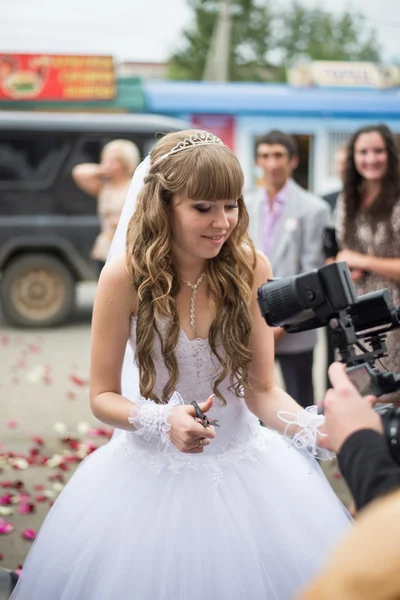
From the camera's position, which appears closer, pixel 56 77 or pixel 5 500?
pixel 5 500

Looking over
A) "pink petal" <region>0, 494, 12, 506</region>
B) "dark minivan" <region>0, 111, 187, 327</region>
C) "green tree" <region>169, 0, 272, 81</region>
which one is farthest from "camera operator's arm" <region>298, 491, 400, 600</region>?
"green tree" <region>169, 0, 272, 81</region>

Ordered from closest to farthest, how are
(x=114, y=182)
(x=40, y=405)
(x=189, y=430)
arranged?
(x=189, y=430) < (x=40, y=405) < (x=114, y=182)

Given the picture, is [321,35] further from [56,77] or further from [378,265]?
[378,265]

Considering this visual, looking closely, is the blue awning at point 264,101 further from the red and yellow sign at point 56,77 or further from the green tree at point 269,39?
the green tree at point 269,39

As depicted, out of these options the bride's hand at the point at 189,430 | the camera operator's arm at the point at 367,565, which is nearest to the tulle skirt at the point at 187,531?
the bride's hand at the point at 189,430

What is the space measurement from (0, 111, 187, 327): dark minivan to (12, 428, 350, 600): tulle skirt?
23.4 feet

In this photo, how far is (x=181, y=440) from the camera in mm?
2180

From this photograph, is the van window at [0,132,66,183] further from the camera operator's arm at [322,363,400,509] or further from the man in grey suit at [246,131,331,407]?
the camera operator's arm at [322,363,400,509]

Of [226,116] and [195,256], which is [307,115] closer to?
[226,116]

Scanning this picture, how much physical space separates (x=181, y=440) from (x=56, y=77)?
14.0m

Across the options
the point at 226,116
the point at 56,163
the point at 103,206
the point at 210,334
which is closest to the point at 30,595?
the point at 210,334

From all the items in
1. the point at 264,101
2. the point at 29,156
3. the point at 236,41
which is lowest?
the point at 29,156

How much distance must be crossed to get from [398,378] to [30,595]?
1.48 m

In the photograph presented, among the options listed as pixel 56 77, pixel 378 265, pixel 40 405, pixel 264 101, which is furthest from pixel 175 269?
pixel 264 101
